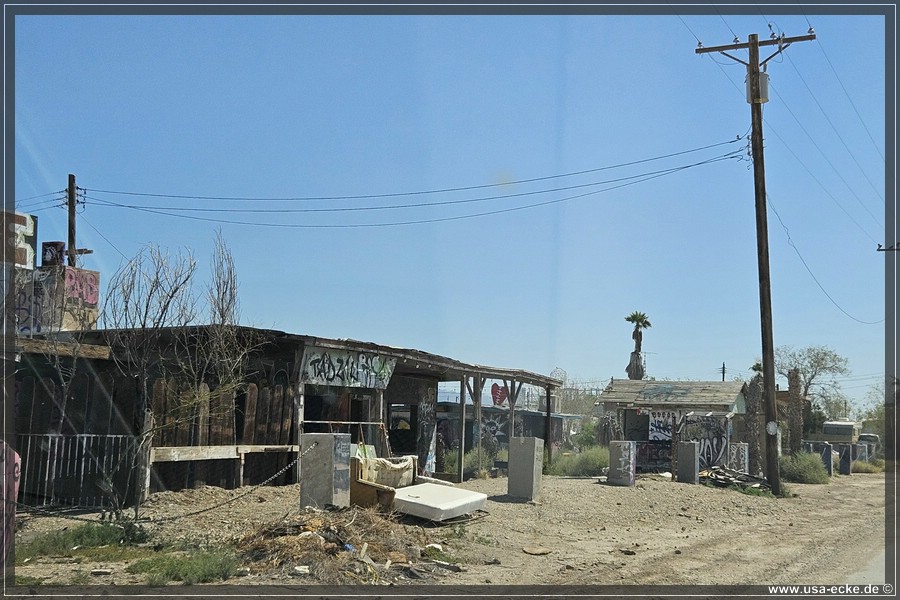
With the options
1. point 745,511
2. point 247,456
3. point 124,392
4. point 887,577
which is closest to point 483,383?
point 745,511

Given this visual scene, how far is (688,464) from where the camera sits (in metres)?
25.5

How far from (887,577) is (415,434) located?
17173mm

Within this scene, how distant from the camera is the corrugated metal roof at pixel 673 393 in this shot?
34.5 m

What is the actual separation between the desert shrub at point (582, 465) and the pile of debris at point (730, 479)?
3828 mm

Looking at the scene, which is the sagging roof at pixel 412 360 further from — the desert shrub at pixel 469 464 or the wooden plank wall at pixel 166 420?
the desert shrub at pixel 469 464

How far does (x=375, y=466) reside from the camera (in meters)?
15.2

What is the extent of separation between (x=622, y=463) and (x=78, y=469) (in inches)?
569

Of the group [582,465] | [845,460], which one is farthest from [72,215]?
[845,460]

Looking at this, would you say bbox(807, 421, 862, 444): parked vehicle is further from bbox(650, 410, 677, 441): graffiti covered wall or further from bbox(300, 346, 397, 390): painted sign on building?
bbox(300, 346, 397, 390): painted sign on building

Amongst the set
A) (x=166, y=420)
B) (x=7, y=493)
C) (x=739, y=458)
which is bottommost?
(x=739, y=458)

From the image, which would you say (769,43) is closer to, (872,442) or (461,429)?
(461,429)

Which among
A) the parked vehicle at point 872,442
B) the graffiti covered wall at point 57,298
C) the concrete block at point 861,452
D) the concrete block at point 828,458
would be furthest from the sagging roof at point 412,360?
the parked vehicle at point 872,442

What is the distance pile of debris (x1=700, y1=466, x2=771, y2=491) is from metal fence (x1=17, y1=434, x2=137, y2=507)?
18.1 metres

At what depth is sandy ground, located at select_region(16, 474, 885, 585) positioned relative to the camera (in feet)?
34.2
